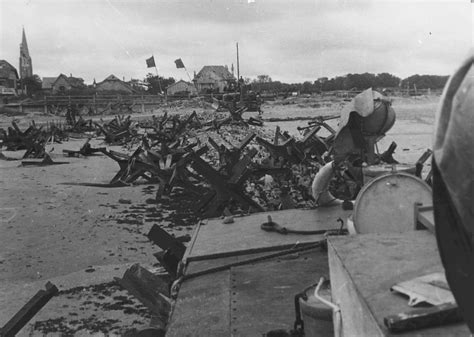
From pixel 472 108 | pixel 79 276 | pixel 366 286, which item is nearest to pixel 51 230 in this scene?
pixel 79 276

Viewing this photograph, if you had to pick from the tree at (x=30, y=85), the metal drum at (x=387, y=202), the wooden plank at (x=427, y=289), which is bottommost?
the metal drum at (x=387, y=202)

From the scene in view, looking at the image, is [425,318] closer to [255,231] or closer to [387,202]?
[387,202]

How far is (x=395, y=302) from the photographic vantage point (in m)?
1.99

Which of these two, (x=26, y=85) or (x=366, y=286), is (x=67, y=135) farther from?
(x=26, y=85)

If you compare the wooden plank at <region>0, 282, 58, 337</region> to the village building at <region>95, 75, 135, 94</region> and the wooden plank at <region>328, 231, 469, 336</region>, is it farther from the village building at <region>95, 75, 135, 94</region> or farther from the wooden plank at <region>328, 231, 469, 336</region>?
the village building at <region>95, 75, 135, 94</region>

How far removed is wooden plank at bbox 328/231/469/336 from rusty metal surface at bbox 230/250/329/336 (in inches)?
35.4

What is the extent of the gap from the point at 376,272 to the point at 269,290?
1723mm

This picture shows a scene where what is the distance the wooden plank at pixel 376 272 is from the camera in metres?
1.93

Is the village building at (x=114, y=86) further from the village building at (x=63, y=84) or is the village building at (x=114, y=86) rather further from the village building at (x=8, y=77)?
the village building at (x=8, y=77)

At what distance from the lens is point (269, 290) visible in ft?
12.8

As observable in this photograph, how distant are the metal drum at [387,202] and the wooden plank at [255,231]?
1.00 meters

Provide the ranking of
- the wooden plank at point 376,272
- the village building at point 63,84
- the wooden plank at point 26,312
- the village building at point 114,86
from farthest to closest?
the village building at point 63,84 < the village building at point 114,86 < the wooden plank at point 26,312 < the wooden plank at point 376,272

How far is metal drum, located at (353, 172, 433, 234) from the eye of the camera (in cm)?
384

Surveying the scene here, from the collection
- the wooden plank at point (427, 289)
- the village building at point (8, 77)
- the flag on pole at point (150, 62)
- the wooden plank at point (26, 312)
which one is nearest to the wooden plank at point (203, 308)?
the wooden plank at point (26, 312)
